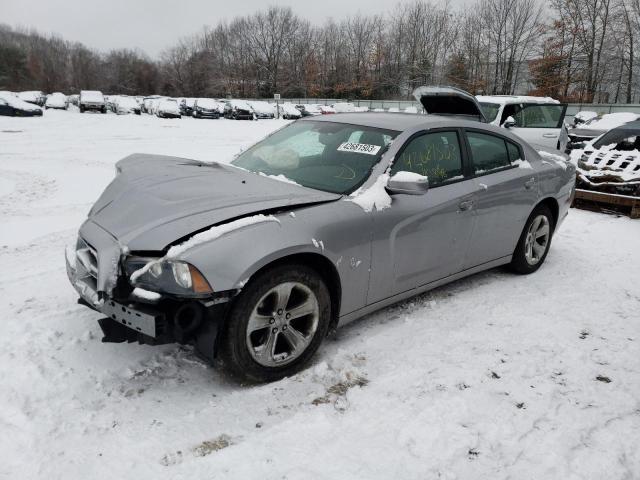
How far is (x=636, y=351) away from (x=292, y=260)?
102 inches

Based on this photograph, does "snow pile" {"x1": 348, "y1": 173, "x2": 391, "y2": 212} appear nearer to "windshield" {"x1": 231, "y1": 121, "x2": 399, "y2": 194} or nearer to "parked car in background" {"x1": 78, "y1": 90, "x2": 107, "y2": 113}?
"windshield" {"x1": 231, "y1": 121, "x2": 399, "y2": 194}

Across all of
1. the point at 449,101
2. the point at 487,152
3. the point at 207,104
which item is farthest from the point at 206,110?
the point at 487,152

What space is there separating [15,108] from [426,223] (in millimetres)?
29908

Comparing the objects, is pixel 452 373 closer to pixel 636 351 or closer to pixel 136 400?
pixel 636 351

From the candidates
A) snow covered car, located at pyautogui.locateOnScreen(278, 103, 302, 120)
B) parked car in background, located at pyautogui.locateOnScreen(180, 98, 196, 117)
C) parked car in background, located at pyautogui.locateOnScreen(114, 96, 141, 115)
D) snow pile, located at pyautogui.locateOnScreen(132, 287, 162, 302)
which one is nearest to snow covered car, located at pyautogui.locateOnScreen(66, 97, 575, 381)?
snow pile, located at pyautogui.locateOnScreen(132, 287, 162, 302)

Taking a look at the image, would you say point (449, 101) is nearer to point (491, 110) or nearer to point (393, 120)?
point (393, 120)

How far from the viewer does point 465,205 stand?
3.81 metres

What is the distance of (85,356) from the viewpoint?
9.84ft

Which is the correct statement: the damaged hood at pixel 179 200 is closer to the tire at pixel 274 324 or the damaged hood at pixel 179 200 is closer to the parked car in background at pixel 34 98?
the tire at pixel 274 324

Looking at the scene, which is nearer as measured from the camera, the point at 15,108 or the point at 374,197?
the point at 374,197

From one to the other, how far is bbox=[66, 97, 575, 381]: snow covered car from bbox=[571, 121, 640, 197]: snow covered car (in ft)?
14.1

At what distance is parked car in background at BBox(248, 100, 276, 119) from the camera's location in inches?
1405

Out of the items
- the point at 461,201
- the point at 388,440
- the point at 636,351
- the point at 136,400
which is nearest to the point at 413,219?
the point at 461,201

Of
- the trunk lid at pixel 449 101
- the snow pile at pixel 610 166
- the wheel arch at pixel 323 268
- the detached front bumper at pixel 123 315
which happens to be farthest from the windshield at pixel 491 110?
the detached front bumper at pixel 123 315
